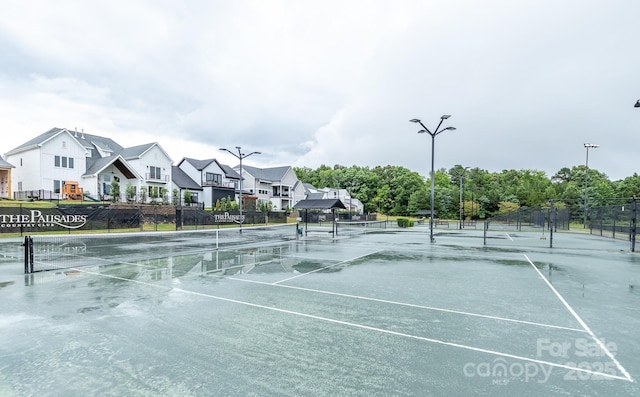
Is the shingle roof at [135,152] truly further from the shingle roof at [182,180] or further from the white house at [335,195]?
the white house at [335,195]

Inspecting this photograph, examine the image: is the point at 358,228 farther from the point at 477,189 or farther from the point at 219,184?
the point at 477,189

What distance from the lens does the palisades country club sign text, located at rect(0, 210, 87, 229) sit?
82.0 ft

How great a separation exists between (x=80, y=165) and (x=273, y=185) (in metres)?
35.9

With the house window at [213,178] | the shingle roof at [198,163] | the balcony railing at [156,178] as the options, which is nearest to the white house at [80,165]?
the balcony railing at [156,178]

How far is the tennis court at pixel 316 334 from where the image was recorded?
3820 mm

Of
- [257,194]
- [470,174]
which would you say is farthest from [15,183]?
[470,174]

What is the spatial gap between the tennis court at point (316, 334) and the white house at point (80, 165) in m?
36.6

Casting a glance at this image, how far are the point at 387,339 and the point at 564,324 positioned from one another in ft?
11.1

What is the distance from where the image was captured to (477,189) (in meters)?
A: 87.8

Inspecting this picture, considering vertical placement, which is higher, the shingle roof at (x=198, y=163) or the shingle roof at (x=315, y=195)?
the shingle roof at (x=198, y=163)

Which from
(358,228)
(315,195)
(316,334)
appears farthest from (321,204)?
(316,334)

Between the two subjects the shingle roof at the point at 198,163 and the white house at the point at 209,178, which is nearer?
the white house at the point at 209,178

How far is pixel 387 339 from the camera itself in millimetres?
5102

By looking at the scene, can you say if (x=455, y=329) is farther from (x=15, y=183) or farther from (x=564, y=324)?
(x=15, y=183)
